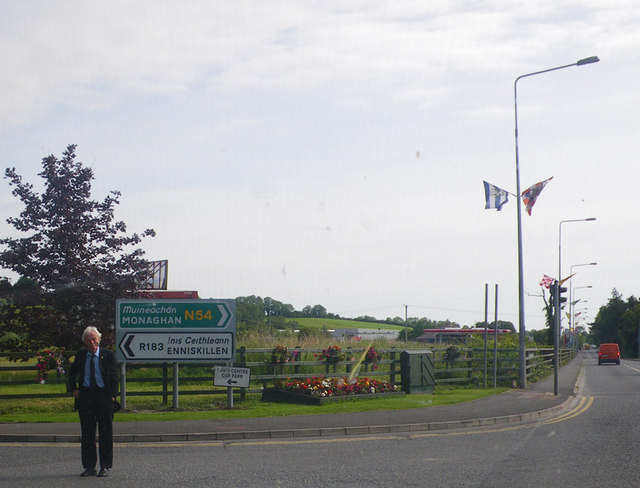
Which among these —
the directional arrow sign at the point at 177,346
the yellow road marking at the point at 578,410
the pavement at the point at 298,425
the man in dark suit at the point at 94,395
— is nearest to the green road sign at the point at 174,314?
the directional arrow sign at the point at 177,346

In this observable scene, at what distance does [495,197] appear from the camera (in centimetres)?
2547

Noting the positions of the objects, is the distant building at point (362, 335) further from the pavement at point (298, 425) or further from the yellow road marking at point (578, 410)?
the pavement at point (298, 425)

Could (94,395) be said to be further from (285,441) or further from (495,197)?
(495,197)

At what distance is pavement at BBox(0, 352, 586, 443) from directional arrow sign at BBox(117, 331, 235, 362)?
7.97ft

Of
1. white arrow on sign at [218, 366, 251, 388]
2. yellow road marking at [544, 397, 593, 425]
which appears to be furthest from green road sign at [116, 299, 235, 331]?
yellow road marking at [544, 397, 593, 425]

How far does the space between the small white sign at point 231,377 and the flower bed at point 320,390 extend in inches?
50.3

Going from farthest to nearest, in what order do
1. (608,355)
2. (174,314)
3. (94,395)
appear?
(608,355) → (174,314) → (94,395)

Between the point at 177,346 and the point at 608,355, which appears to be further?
the point at 608,355

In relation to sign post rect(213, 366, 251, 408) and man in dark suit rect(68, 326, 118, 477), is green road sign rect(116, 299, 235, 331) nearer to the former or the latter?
sign post rect(213, 366, 251, 408)

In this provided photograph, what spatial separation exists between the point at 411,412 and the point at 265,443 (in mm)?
4874

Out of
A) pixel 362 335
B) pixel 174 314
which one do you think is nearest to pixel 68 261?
pixel 174 314

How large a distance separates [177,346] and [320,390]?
363 centimetres

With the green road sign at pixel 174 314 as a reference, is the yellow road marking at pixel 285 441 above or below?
below

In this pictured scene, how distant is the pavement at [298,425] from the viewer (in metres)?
12.1
